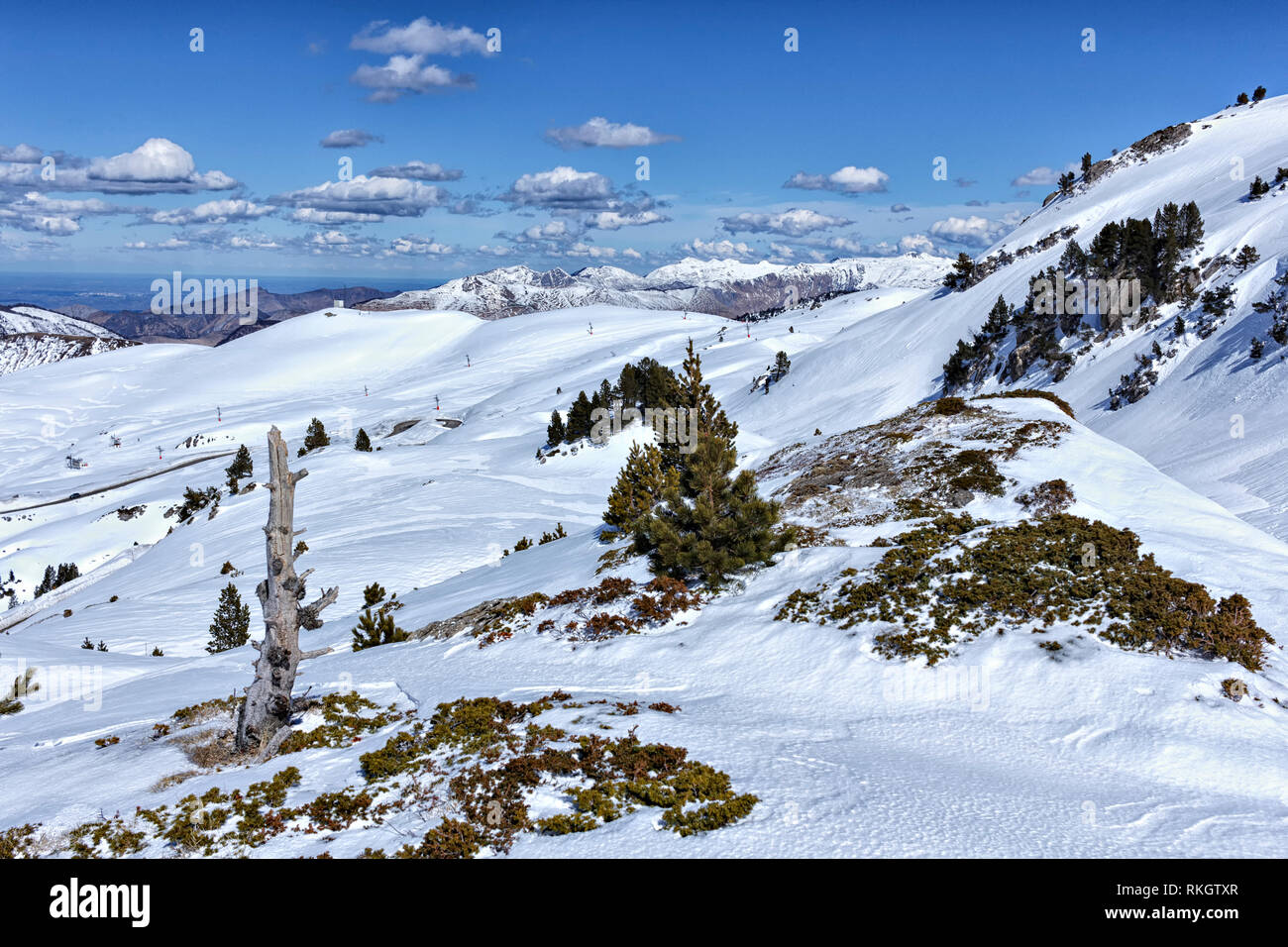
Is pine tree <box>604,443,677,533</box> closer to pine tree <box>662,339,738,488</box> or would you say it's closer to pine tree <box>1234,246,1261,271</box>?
pine tree <box>662,339,738,488</box>

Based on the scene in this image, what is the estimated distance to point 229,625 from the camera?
2498 centimetres

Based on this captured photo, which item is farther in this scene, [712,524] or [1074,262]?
[1074,262]

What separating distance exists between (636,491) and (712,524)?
11866mm

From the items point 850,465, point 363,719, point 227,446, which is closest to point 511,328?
point 227,446

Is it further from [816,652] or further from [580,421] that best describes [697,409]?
[580,421]

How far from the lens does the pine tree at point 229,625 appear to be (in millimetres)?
24297

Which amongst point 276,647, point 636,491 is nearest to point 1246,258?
point 636,491

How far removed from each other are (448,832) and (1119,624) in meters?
10.5

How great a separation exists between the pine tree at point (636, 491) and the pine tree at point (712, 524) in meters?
3.45

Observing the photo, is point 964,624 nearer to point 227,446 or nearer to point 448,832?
point 448,832

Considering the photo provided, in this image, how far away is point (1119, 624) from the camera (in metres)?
11.0

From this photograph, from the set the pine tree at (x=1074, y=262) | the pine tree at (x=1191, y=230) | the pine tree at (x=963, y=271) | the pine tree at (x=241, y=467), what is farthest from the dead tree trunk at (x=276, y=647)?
the pine tree at (x=963, y=271)

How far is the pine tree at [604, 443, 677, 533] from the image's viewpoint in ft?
81.1
